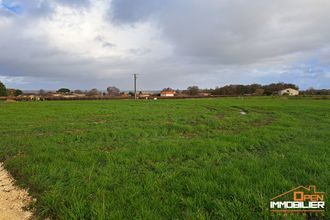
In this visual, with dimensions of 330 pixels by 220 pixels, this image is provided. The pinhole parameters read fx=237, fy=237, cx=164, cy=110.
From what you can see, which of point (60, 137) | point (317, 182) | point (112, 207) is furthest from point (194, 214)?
point (60, 137)

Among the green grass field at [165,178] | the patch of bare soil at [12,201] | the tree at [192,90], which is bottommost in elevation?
the patch of bare soil at [12,201]

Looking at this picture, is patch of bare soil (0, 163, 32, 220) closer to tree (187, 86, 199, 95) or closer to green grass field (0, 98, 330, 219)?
green grass field (0, 98, 330, 219)

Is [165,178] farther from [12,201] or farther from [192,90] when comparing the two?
[192,90]

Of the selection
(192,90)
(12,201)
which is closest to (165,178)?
(12,201)

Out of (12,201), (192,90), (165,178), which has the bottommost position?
(12,201)

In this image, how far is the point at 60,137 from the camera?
10258 millimetres

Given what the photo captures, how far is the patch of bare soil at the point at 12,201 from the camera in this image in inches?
153

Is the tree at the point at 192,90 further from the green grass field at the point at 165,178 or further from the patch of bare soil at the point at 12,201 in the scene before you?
the patch of bare soil at the point at 12,201

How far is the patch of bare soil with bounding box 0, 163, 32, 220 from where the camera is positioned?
389cm

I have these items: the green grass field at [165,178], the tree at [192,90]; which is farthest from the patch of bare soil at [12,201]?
the tree at [192,90]

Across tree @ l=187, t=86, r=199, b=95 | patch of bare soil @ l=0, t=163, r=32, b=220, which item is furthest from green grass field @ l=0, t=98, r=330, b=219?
tree @ l=187, t=86, r=199, b=95

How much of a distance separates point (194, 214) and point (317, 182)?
276cm

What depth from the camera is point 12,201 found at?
4.34 meters

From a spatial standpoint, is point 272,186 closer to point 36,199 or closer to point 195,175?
point 195,175
